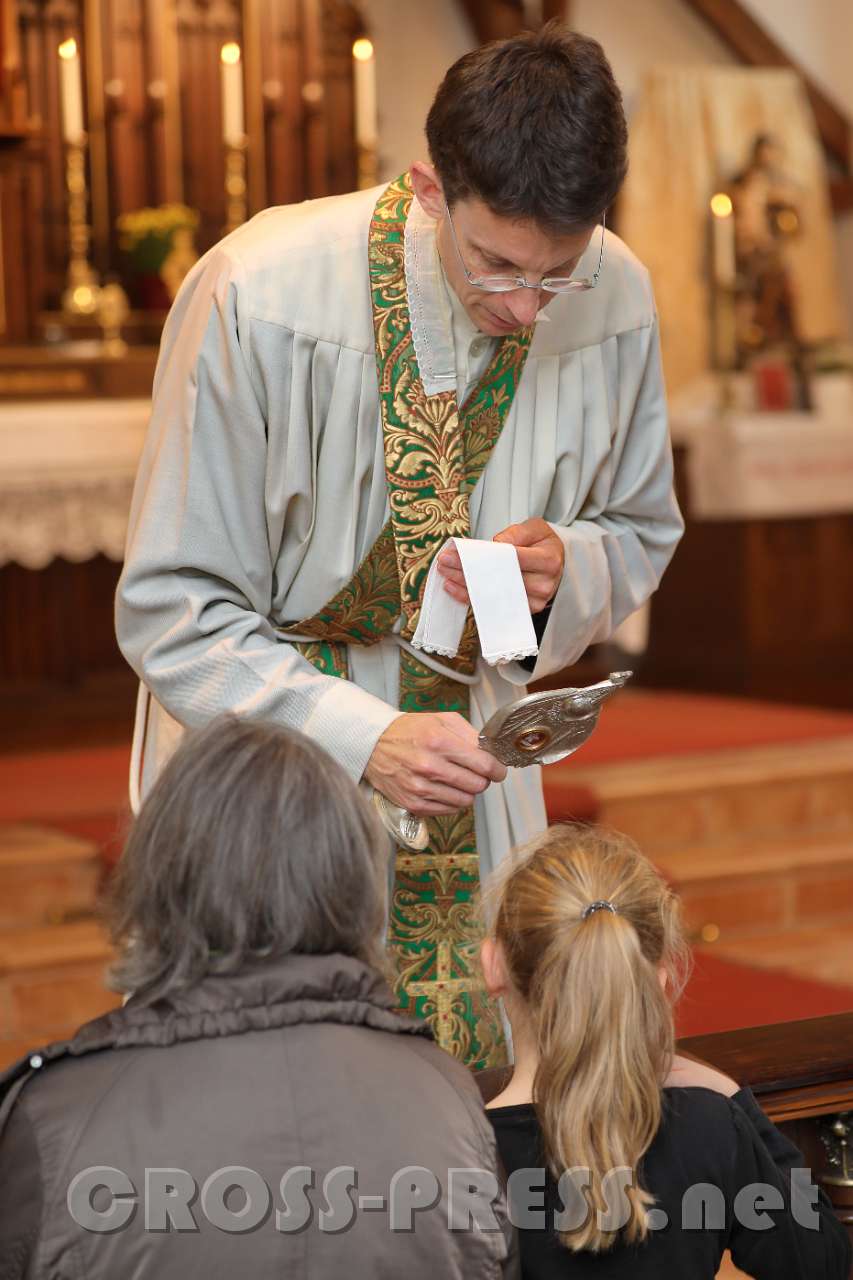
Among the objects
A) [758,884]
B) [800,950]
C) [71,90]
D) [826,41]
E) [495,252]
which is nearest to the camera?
[495,252]

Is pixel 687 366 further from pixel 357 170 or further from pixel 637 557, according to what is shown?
pixel 637 557

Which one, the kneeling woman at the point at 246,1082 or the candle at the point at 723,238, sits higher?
the candle at the point at 723,238

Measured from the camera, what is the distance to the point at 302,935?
1.50 meters

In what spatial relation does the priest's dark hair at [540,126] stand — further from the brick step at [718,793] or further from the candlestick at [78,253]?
the candlestick at [78,253]

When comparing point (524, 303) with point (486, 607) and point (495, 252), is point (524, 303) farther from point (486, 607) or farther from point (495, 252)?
point (486, 607)

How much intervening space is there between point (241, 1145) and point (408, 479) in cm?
101

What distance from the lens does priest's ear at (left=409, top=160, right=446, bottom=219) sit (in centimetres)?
208

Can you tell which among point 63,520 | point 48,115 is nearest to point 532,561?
point 63,520

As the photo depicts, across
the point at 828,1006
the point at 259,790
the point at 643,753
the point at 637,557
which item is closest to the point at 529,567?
the point at 637,557

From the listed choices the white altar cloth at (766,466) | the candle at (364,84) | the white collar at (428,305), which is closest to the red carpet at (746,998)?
the white collar at (428,305)

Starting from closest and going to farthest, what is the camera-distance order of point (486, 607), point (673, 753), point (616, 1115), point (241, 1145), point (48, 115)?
point (241, 1145) < point (616, 1115) < point (486, 607) < point (673, 753) < point (48, 115)

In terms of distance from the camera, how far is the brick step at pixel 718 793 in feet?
18.7

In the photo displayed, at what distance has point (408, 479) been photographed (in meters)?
2.23

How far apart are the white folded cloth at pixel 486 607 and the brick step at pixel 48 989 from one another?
8.25 feet
